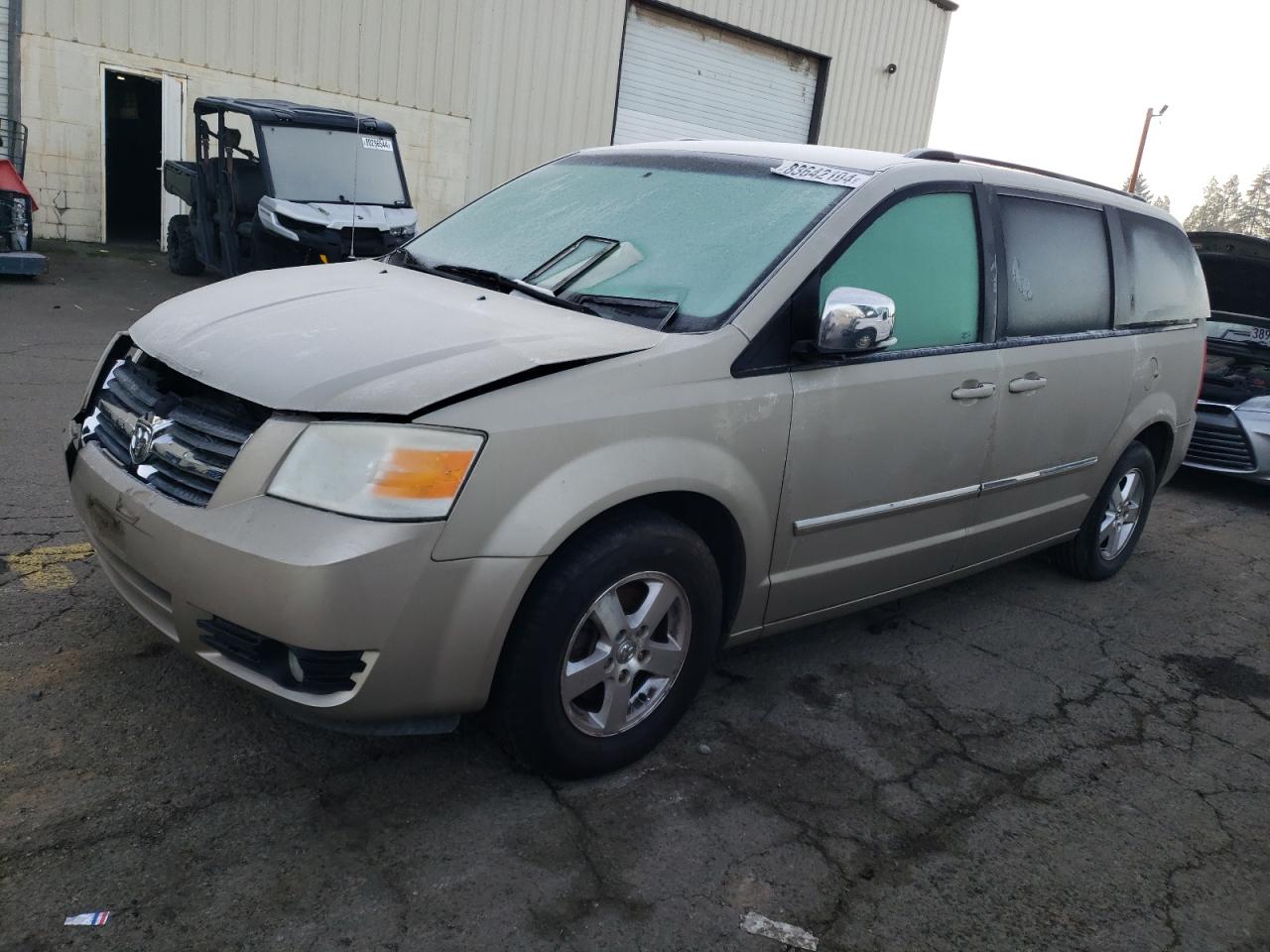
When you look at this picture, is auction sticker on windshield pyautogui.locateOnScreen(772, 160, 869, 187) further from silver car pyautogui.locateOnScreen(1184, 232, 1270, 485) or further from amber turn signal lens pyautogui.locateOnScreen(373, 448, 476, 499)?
silver car pyautogui.locateOnScreen(1184, 232, 1270, 485)

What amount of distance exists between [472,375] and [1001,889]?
183 cm

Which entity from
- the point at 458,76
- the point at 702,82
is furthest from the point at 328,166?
the point at 702,82

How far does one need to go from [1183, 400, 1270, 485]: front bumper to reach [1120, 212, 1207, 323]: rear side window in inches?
86.8

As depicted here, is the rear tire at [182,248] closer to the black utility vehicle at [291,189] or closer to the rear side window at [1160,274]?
the black utility vehicle at [291,189]

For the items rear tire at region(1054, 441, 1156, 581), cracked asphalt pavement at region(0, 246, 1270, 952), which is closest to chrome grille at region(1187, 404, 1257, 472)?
rear tire at region(1054, 441, 1156, 581)

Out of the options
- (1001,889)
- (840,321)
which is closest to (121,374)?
(840,321)

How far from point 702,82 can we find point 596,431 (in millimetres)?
16413

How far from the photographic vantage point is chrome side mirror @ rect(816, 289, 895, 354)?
2.93 metres

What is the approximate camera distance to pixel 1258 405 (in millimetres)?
7090

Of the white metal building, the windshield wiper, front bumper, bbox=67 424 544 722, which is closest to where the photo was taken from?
front bumper, bbox=67 424 544 722

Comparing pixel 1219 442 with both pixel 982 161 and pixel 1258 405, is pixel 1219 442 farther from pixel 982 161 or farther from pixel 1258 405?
pixel 982 161

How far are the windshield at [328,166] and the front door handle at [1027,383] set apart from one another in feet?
27.7

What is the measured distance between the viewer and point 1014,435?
12.6ft

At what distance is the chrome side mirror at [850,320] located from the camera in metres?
2.93
